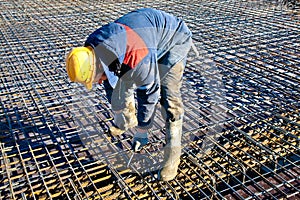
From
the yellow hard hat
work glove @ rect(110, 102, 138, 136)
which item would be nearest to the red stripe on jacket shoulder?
the yellow hard hat

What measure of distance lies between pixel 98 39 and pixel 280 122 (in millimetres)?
1880

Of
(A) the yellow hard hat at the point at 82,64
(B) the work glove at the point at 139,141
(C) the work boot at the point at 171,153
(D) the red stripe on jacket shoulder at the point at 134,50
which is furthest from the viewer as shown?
(B) the work glove at the point at 139,141

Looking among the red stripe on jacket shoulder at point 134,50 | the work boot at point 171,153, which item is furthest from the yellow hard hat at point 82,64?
the work boot at point 171,153

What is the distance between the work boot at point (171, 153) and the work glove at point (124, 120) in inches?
17.0

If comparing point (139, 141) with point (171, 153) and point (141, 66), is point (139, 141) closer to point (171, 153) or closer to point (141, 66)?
point (171, 153)

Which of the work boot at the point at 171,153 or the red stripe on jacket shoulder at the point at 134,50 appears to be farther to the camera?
the work boot at the point at 171,153

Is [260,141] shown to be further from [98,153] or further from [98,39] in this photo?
[98,39]

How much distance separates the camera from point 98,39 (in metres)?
1.93

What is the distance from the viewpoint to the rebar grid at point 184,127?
8.07ft

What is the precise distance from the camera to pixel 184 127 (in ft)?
10.0

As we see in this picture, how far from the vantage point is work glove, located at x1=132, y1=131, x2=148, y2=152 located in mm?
2705

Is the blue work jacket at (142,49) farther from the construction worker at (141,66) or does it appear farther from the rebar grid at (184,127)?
the rebar grid at (184,127)

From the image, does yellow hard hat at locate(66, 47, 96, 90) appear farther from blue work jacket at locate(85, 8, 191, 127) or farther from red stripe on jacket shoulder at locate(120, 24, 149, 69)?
red stripe on jacket shoulder at locate(120, 24, 149, 69)

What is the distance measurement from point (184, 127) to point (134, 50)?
124 centimetres
